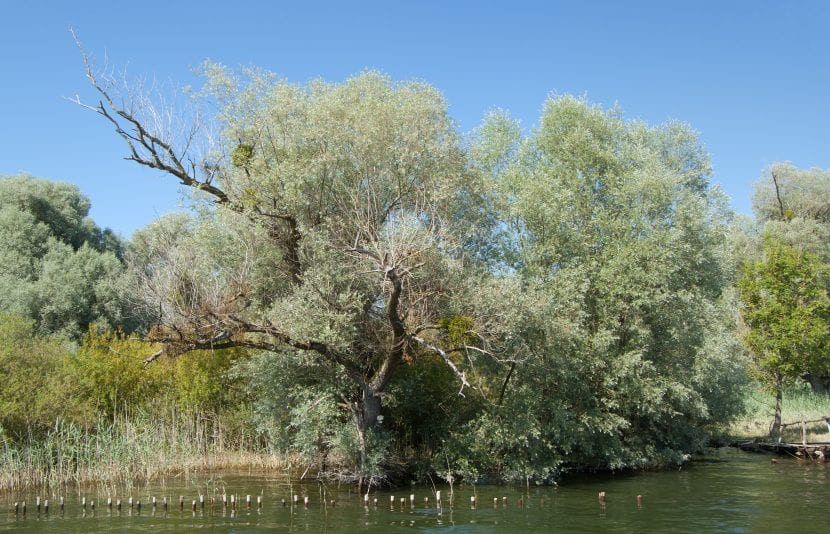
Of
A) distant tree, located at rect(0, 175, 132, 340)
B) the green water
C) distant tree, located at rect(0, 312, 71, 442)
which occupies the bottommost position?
the green water

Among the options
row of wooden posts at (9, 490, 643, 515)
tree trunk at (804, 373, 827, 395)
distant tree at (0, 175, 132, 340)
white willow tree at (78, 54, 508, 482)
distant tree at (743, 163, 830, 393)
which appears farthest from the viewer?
distant tree at (743, 163, 830, 393)

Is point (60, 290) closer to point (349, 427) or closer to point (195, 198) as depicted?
point (195, 198)

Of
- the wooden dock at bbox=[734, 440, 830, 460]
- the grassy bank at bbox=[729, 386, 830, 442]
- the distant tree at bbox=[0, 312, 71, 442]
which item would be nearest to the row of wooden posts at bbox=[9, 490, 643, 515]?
the distant tree at bbox=[0, 312, 71, 442]

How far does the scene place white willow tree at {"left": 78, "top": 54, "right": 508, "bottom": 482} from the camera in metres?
22.6

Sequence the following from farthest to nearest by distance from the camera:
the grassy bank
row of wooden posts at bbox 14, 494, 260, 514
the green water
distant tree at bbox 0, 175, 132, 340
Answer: distant tree at bbox 0, 175, 132, 340 → the grassy bank → row of wooden posts at bbox 14, 494, 260, 514 → the green water

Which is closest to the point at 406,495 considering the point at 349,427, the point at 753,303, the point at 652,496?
the point at 349,427

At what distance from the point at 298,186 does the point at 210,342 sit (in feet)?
19.9

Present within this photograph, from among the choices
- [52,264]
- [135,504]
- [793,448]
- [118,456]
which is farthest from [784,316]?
[52,264]

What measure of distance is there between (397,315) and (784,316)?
23.3 m

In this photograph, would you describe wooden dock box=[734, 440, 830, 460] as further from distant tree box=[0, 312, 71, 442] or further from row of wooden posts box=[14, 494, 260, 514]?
distant tree box=[0, 312, 71, 442]

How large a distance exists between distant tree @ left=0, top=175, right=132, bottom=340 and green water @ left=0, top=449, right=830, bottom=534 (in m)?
21.1

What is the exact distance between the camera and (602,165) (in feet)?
102

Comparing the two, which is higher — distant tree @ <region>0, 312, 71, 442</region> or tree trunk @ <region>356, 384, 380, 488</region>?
distant tree @ <region>0, 312, 71, 442</region>

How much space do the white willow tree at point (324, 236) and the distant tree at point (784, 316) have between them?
59.4 feet
